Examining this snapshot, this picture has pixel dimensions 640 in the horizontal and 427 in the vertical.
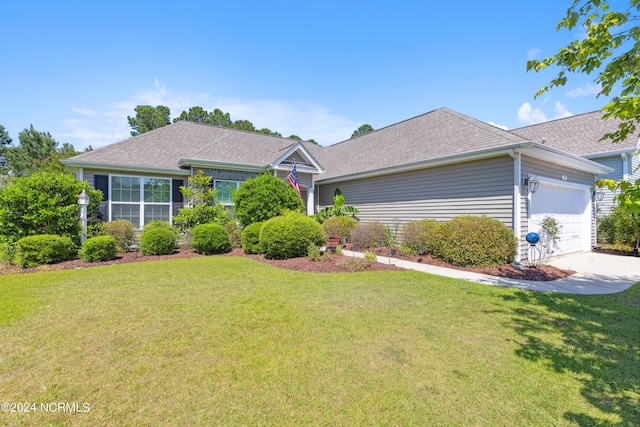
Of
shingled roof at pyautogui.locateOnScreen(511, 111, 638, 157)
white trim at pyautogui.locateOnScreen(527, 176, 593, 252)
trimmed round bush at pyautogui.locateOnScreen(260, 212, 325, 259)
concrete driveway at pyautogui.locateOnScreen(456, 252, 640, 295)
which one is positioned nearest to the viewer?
concrete driveway at pyautogui.locateOnScreen(456, 252, 640, 295)

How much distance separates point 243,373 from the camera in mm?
2914

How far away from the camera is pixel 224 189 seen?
13.5 metres

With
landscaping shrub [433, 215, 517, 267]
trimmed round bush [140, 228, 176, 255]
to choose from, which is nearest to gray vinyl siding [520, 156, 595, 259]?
landscaping shrub [433, 215, 517, 267]

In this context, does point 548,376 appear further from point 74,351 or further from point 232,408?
point 74,351

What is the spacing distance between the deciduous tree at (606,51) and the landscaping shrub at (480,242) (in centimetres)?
430

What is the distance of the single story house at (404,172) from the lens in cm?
888

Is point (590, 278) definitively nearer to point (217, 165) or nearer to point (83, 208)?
point (217, 165)

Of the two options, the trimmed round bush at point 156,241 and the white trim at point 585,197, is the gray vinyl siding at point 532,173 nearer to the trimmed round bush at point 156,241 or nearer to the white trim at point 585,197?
the white trim at point 585,197

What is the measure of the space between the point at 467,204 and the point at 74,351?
33.9 feet

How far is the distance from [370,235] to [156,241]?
804 cm

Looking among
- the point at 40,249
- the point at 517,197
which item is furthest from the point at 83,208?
the point at 517,197

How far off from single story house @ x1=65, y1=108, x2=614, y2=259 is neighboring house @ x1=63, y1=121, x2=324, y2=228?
40mm

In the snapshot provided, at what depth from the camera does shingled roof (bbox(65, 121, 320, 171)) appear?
38.8 feet

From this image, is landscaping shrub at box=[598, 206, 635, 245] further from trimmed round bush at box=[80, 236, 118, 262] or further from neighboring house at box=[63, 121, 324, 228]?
trimmed round bush at box=[80, 236, 118, 262]
